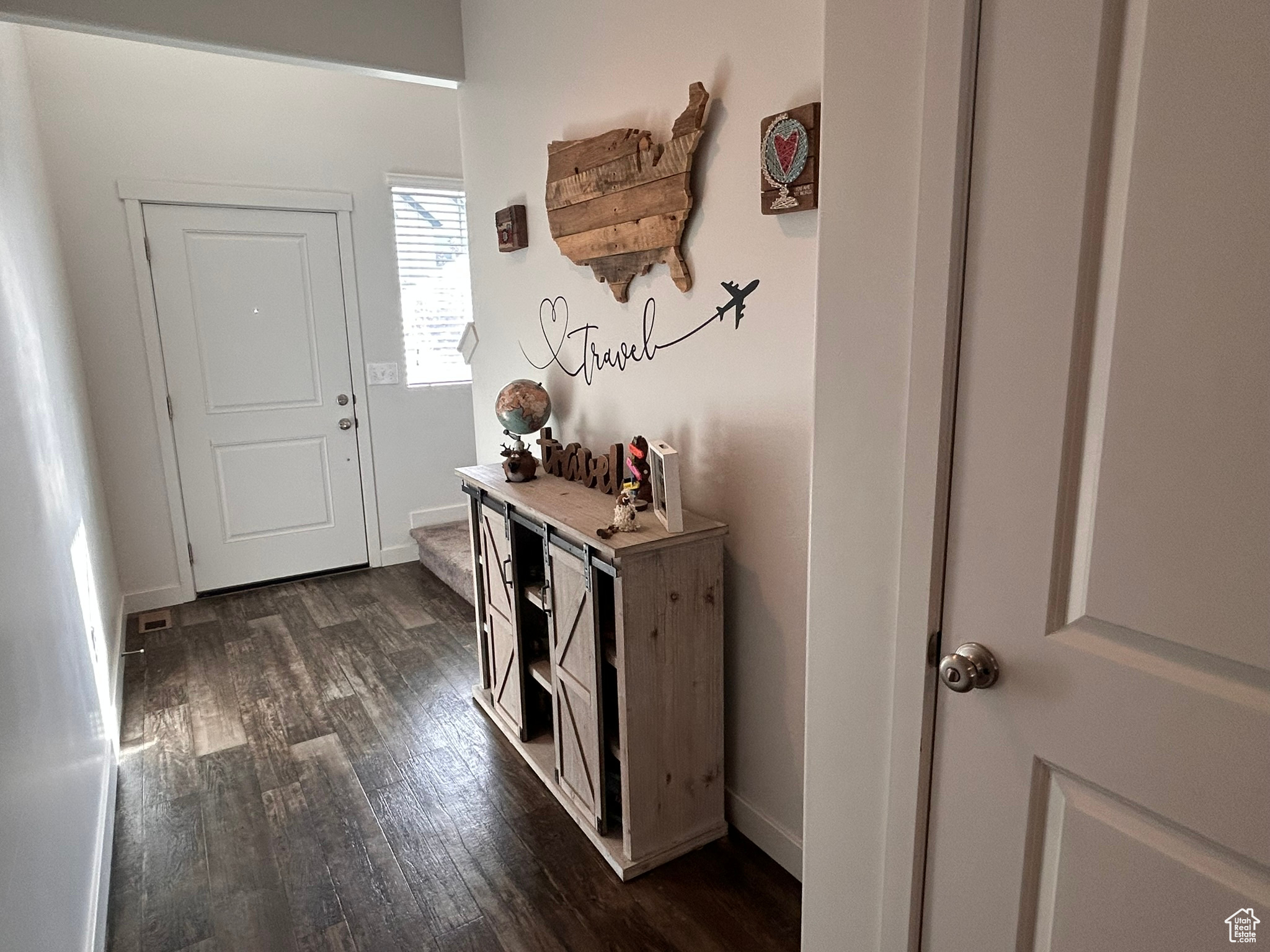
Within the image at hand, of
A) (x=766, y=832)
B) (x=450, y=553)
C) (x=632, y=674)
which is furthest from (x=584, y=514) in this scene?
(x=450, y=553)

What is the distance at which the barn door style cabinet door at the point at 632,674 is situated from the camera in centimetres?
183

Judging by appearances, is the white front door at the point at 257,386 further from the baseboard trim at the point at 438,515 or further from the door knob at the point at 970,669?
the door knob at the point at 970,669

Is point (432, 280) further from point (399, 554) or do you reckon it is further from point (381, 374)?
point (399, 554)

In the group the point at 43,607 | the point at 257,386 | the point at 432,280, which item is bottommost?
the point at 43,607

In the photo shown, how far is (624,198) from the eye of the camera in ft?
6.77

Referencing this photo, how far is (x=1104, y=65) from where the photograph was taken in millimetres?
789

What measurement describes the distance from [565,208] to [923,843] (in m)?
1.95

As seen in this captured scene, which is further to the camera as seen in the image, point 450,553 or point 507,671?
point 450,553

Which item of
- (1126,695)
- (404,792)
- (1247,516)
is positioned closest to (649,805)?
(404,792)

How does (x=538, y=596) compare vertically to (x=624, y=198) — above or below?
below

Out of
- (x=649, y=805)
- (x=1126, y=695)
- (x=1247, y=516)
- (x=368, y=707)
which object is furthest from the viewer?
(x=368, y=707)

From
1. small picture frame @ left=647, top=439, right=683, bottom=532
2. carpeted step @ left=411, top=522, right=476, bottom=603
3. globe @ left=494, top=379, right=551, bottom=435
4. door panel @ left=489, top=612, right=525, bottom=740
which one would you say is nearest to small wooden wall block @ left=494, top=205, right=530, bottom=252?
globe @ left=494, top=379, right=551, bottom=435

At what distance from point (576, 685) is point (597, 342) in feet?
3.45

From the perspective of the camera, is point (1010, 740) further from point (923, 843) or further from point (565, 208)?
point (565, 208)
